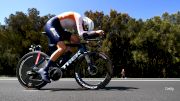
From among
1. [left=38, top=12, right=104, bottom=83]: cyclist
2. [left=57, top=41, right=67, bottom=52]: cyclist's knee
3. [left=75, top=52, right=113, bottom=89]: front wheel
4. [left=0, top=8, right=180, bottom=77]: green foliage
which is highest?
[left=0, top=8, right=180, bottom=77]: green foliage

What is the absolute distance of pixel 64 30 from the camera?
7.53 metres

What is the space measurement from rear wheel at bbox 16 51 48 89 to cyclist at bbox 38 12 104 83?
0.18m

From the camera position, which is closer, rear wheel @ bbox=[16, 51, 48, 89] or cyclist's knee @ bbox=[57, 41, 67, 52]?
cyclist's knee @ bbox=[57, 41, 67, 52]

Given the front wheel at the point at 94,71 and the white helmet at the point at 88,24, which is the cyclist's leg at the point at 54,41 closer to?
the front wheel at the point at 94,71

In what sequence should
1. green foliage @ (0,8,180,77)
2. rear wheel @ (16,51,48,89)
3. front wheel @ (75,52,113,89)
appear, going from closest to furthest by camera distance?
front wheel @ (75,52,113,89)
rear wheel @ (16,51,48,89)
green foliage @ (0,8,180,77)

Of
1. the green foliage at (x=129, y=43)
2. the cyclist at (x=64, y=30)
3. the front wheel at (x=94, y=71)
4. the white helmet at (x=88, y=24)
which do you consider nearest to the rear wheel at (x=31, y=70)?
the cyclist at (x=64, y=30)

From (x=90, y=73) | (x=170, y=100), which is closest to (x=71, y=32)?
(x=90, y=73)

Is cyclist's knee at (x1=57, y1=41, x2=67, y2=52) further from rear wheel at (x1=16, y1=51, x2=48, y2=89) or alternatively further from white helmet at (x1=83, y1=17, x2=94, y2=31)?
white helmet at (x1=83, y1=17, x2=94, y2=31)

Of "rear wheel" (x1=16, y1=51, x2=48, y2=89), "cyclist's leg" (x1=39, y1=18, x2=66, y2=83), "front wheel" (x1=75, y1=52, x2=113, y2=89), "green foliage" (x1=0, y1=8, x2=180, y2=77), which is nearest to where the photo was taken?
"front wheel" (x1=75, y1=52, x2=113, y2=89)

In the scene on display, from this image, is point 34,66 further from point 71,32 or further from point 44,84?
point 71,32

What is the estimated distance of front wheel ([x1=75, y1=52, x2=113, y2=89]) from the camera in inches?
281

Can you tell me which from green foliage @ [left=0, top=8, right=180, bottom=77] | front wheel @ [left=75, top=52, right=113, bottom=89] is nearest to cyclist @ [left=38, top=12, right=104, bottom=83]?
front wheel @ [left=75, top=52, right=113, bottom=89]

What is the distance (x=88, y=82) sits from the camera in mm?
7398

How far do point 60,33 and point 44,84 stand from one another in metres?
0.97
